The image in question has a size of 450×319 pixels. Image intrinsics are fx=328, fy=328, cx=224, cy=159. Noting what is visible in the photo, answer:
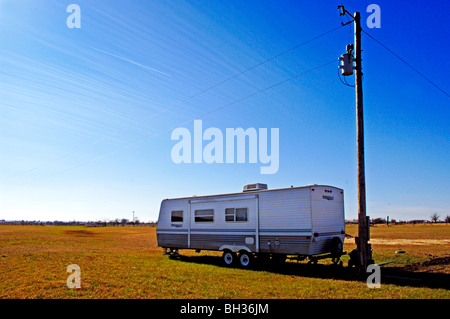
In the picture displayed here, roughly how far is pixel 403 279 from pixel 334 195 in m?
4.67

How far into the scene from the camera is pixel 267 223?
15.6m

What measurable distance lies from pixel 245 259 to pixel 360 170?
7.11 metres

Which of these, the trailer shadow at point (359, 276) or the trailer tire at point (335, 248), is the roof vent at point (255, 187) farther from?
the trailer tire at point (335, 248)

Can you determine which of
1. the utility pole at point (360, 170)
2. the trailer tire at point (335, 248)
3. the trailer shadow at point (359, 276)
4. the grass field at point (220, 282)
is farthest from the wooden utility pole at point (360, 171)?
the trailer tire at point (335, 248)

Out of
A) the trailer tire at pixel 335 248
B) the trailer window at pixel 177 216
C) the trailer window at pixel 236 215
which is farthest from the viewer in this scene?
the trailer window at pixel 177 216

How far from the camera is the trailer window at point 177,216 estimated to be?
1998 centimetres

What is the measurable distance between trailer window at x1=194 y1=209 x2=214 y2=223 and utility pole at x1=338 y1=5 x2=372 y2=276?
778 cm

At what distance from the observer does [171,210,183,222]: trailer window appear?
19975mm

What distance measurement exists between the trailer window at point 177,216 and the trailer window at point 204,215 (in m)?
1.34

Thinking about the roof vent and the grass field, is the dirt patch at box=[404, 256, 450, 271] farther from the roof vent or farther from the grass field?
the roof vent
